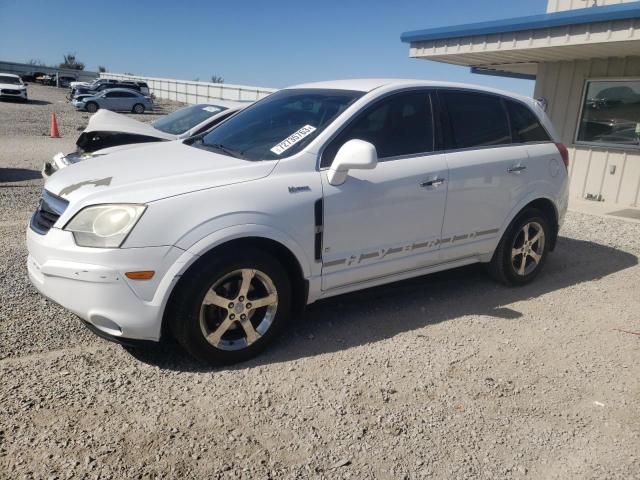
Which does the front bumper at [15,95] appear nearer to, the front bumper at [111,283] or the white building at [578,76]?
the white building at [578,76]

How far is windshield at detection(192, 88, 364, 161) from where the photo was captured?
3873 millimetres

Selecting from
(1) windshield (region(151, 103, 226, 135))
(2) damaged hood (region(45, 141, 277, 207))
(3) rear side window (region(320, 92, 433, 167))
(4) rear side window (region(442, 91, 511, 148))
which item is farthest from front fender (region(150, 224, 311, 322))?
(1) windshield (region(151, 103, 226, 135))

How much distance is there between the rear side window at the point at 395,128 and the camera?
395 centimetres

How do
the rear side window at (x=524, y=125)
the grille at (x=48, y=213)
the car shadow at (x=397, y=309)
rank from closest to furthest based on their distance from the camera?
1. the grille at (x=48, y=213)
2. the car shadow at (x=397, y=309)
3. the rear side window at (x=524, y=125)

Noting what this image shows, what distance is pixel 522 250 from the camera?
5207 millimetres

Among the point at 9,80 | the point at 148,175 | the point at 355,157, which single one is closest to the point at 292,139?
the point at 355,157

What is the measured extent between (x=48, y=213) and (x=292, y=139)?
167 centimetres

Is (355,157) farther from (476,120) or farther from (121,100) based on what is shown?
(121,100)

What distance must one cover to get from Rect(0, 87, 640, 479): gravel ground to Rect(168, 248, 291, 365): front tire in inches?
6.2

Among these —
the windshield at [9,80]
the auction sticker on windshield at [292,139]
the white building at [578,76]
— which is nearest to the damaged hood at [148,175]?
the auction sticker on windshield at [292,139]

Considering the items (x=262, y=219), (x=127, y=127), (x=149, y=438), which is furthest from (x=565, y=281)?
(x=127, y=127)

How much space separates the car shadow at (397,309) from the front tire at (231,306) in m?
0.15

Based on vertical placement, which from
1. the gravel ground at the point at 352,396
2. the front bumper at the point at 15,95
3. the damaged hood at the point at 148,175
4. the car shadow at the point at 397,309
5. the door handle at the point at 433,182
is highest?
the damaged hood at the point at 148,175

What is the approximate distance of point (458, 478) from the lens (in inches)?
104
